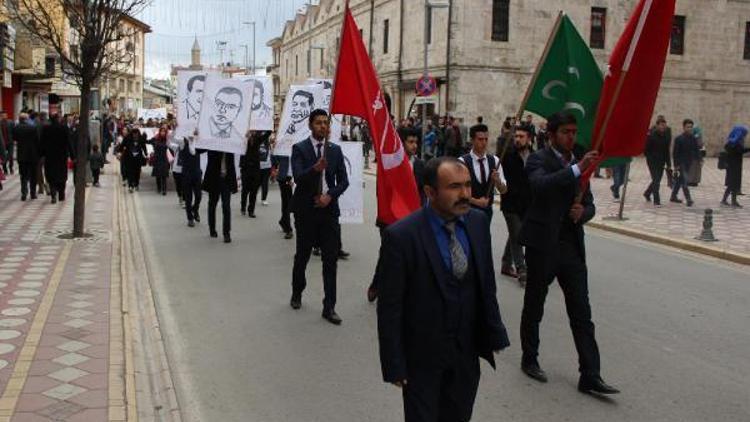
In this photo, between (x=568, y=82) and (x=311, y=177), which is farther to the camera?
(x=311, y=177)

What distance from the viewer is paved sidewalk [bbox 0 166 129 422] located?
491 centimetres

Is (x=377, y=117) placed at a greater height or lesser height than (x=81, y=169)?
greater

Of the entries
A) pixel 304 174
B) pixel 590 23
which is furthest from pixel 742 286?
pixel 590 23

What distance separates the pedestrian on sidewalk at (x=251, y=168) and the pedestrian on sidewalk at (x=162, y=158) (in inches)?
164

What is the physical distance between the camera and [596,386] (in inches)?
212

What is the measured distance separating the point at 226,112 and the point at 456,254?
915 cm

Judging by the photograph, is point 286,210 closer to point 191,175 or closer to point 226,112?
point 226,112

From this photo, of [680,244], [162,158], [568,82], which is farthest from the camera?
[162,158]

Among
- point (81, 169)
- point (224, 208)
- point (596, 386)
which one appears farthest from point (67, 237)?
point (596, 386)

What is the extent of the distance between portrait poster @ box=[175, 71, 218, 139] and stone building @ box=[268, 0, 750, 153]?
21601 mm

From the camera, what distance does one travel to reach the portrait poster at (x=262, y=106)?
50.8 feet

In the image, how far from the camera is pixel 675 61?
4009cm

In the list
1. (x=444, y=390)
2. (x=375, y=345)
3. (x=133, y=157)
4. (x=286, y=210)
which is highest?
(x=133, y=157)

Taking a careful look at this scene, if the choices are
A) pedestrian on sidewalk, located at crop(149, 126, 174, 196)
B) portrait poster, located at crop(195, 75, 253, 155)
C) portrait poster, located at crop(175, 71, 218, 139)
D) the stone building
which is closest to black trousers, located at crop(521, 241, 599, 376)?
portrait poster, located at crop(195, 75, 253, 155)
